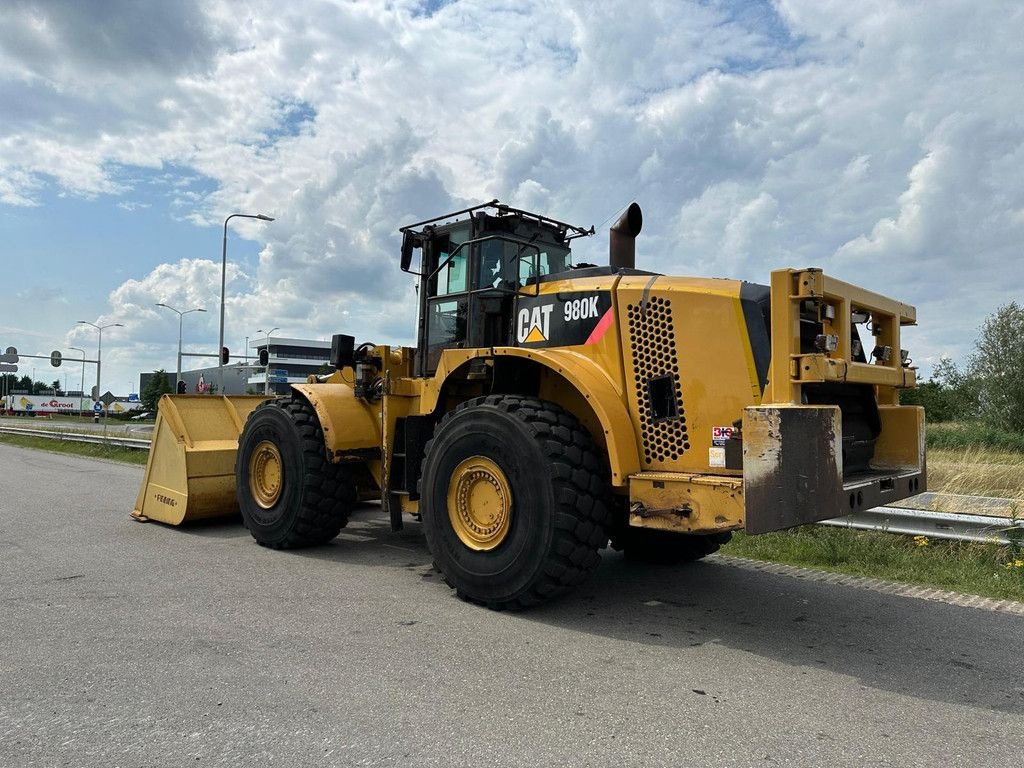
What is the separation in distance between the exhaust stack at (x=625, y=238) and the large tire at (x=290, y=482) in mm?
3131

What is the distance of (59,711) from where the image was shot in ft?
11.1

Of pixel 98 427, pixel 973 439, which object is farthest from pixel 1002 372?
pixel 98 427

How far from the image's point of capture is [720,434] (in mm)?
4637

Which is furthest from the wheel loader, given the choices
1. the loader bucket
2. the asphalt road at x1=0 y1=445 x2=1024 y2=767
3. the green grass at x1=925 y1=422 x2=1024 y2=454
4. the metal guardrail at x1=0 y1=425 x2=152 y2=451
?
the green grass at x1=925 y1=422 x2=1024 y2=454

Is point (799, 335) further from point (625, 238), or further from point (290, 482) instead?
point (290, 482)

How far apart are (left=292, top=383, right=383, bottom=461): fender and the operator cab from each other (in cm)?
70

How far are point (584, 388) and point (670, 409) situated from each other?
56cm

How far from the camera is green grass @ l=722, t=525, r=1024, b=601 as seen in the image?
5953mm

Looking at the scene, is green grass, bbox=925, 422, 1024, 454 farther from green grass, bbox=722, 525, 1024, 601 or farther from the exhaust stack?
the exhaust stack

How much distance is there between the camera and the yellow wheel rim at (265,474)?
7281 mm

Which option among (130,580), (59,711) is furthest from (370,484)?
(59,711)

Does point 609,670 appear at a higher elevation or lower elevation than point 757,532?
lower

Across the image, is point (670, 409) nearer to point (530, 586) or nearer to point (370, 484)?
point (530, 586)

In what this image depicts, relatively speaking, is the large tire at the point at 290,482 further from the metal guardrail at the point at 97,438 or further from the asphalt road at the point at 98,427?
the asphalt road at the point at 98,427
